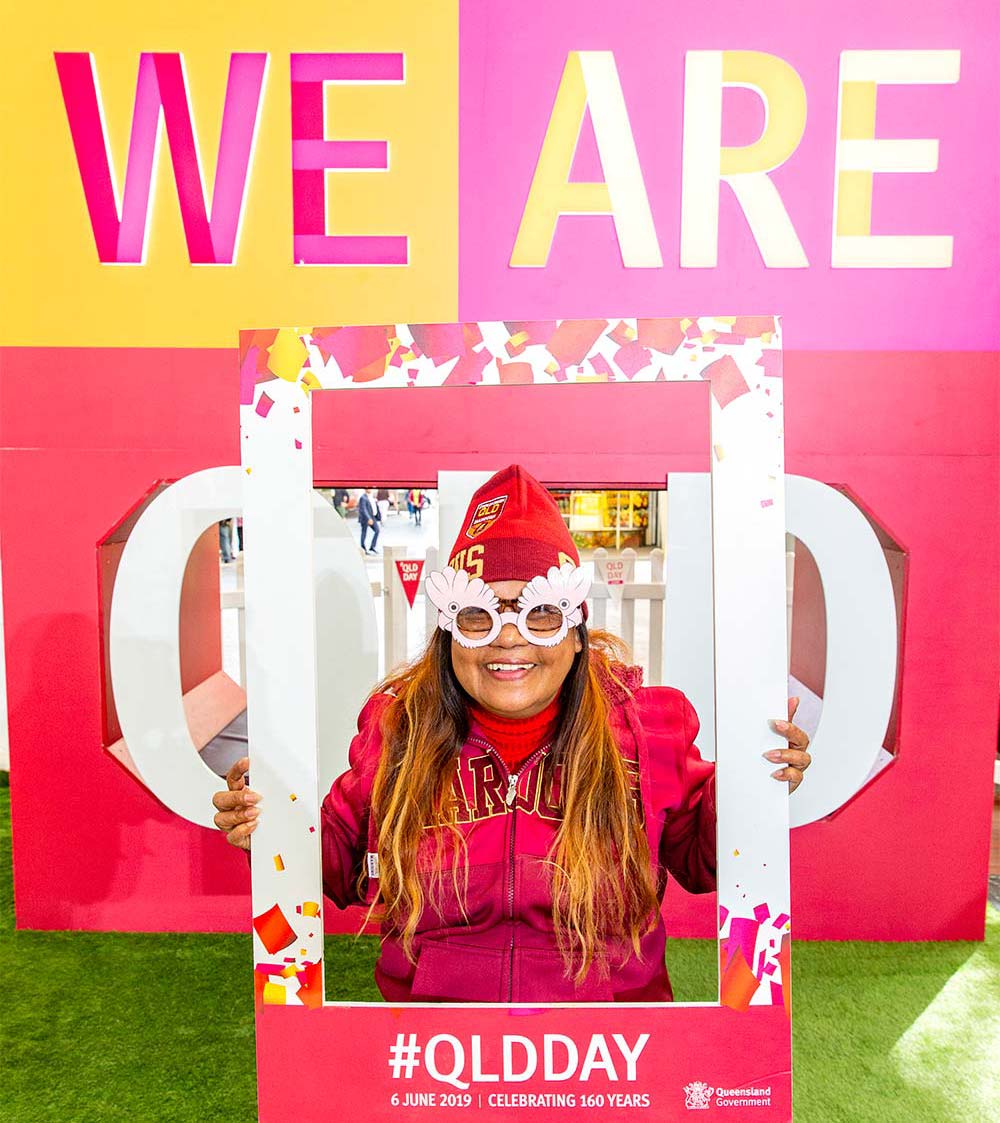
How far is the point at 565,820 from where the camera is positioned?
1435 millimetres

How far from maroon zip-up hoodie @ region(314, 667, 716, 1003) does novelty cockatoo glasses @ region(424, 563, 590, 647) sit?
0.23 meters

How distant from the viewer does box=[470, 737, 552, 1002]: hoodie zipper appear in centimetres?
146

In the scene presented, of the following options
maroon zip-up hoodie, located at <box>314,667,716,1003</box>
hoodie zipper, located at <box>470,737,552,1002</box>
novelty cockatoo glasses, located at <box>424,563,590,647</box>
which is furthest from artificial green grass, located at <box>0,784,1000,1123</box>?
novelty cockatoo glasses, located at <box>424,563,590,647</box>

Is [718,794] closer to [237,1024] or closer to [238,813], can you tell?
[238,813]

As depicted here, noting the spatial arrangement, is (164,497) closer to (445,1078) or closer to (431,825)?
(431,825)

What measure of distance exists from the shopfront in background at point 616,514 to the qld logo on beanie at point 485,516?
0.79m

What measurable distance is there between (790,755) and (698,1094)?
1.51ft

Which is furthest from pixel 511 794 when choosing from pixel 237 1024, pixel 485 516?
pixel 237 1024

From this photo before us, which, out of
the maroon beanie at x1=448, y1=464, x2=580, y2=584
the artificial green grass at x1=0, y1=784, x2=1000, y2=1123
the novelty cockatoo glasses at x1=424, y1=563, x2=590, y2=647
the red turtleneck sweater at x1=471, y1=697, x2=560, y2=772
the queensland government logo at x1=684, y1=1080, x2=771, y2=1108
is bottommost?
the artificial green grass at x1=0, y1=784, x2=1000, y2=1123

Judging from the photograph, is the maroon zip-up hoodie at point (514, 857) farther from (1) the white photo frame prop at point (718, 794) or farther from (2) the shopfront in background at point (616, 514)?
(2) the shopfront in background at point (616, 514)

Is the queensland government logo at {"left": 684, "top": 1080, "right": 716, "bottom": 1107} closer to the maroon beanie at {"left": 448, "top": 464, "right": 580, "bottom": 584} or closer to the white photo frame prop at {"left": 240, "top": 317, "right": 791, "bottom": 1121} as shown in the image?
the white photo frame prop at {"left": 240, "top": 317, "right": 791, "bottom": 1121}

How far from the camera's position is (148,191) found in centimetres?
229

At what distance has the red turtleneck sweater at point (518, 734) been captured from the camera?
1502 millimetres

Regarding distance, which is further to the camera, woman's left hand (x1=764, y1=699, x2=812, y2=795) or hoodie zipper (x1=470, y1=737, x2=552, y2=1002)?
hoodie zipper (x1=470, y1=737, x2=552, y2=1002)
